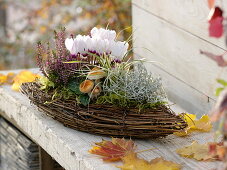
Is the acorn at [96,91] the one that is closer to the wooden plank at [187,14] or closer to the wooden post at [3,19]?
the wooden plank at [187,14]

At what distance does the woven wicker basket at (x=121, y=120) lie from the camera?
6.13 feet

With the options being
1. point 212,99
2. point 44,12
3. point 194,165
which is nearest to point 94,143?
point 194,165

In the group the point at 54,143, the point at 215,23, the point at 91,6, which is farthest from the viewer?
the point at 91,6

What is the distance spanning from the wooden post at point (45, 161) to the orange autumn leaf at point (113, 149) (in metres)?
0.87

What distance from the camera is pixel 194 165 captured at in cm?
175

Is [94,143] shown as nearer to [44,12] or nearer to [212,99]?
[212,99]

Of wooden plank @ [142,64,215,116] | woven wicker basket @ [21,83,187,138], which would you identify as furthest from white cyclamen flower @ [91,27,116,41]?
wooden plank @ [142,64,215,116]

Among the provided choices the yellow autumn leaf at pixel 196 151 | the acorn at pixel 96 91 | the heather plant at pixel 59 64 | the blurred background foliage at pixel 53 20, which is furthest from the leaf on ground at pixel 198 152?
the blurred background foliage at pixel 53 20

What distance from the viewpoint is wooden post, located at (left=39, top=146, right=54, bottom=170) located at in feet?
8.75

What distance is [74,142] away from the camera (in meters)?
1.92

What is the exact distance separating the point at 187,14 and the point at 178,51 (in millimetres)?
198

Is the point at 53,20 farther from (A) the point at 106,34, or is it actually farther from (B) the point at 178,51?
(A) the point at 106,34

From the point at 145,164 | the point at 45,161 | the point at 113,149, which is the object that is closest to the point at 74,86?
the point at 113,149

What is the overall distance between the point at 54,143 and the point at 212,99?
728 mm
